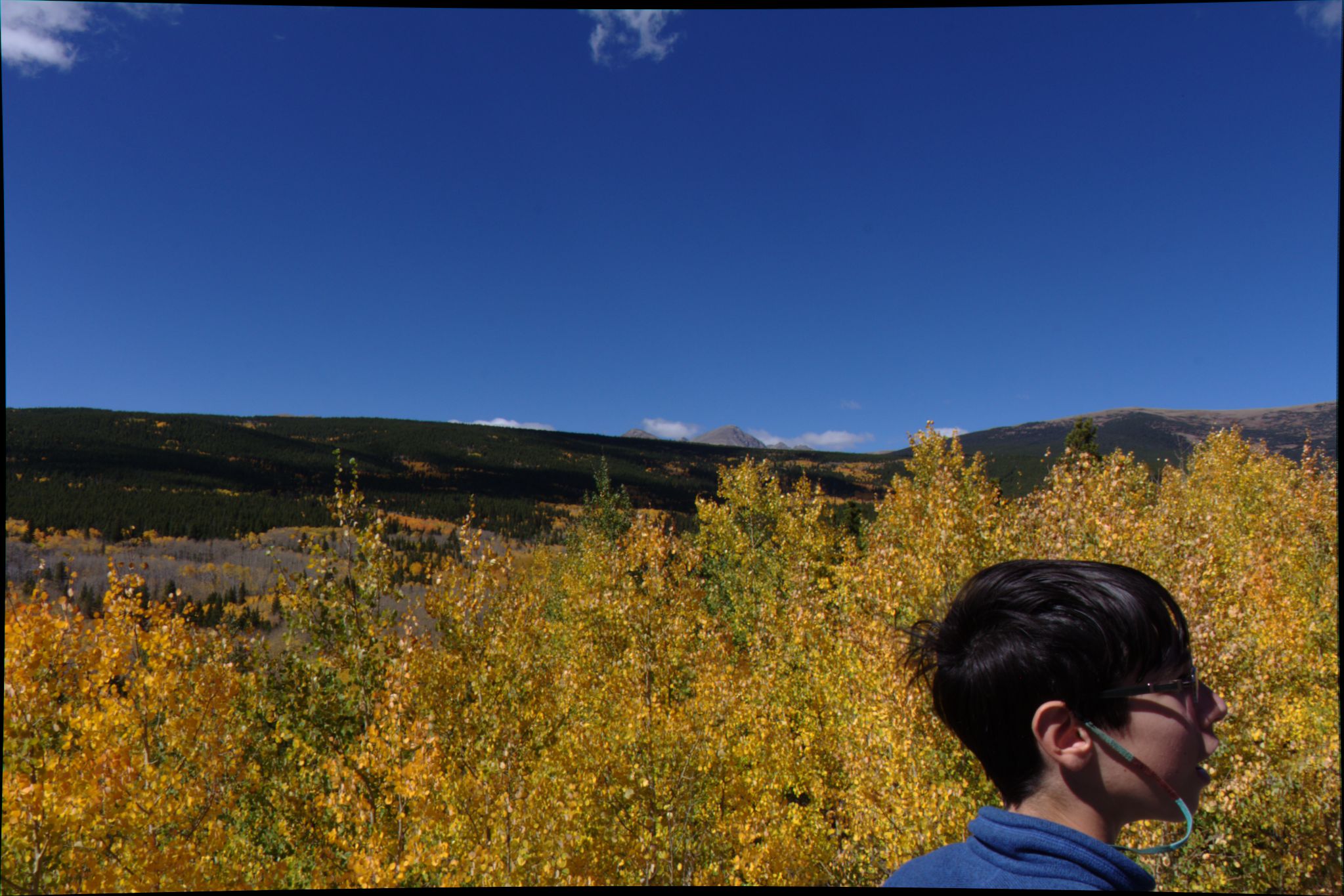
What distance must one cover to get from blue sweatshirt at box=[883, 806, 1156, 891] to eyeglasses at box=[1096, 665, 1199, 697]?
0.41 m

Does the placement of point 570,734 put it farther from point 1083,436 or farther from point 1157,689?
point 1083,436

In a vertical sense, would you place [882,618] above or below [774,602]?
above

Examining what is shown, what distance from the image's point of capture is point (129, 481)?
119625mm

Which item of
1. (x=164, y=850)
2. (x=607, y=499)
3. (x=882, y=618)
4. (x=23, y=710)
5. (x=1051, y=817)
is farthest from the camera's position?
(x=607, y=499)

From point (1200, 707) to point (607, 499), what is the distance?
145 feet

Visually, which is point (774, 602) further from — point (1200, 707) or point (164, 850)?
point (1200, 707)

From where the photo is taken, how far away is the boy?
1.83 m

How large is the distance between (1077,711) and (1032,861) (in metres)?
0.44

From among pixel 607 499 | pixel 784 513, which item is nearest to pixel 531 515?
pixel 607 499

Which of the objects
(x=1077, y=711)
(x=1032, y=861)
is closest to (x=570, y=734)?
(x=1032, y=861)

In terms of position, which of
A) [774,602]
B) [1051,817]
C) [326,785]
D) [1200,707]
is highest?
[1200,707]

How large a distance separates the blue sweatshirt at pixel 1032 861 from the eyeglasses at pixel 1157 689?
41 centimetres

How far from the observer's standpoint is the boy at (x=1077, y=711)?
183 cm

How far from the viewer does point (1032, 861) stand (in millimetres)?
1759
